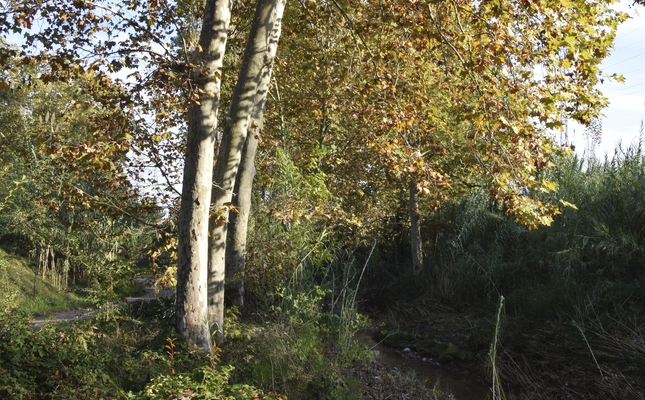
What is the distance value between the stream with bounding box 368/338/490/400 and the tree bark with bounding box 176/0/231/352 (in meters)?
3.06

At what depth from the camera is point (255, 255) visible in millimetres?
10320

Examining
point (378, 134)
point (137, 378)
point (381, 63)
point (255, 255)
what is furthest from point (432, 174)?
point (137, 378)

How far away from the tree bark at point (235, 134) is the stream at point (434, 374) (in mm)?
2506

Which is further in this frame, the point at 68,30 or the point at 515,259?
the point at 515,259

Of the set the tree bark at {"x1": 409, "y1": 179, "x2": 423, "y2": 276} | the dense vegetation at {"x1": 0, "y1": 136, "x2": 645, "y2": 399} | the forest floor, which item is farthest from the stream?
the tree bark at {"x1": 409, "y1": 179, "x2": 423, "y2": 276}

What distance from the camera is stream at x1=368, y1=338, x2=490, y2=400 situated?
30.9 ft

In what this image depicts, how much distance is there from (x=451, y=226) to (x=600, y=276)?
5898 mm

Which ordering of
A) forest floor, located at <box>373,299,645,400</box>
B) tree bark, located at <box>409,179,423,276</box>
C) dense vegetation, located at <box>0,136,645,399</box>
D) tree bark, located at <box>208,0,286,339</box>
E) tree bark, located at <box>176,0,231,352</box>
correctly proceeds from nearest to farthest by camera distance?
dense vegetation, located at <box>0,136,645,399</box>, tree bark, located at <box>176,0,231,352</box>, tree bark, located at <box>208,0,286,339</box>, forest floor, located at <box>373,299,645,400</box>, tree bark, located at <box>409,179,423,276</box>

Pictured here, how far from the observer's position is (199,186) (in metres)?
6.70

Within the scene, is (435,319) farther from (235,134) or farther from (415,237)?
(235,134)

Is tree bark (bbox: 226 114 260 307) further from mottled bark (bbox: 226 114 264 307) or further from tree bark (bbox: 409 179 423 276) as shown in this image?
tree bark (bbox: 409 179 423 276)

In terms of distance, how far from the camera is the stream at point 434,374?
9403mm

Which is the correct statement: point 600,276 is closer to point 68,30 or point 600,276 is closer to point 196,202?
point 196,202

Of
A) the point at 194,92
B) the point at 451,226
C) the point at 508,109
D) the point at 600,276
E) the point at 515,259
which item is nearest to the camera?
the point at 194,92
